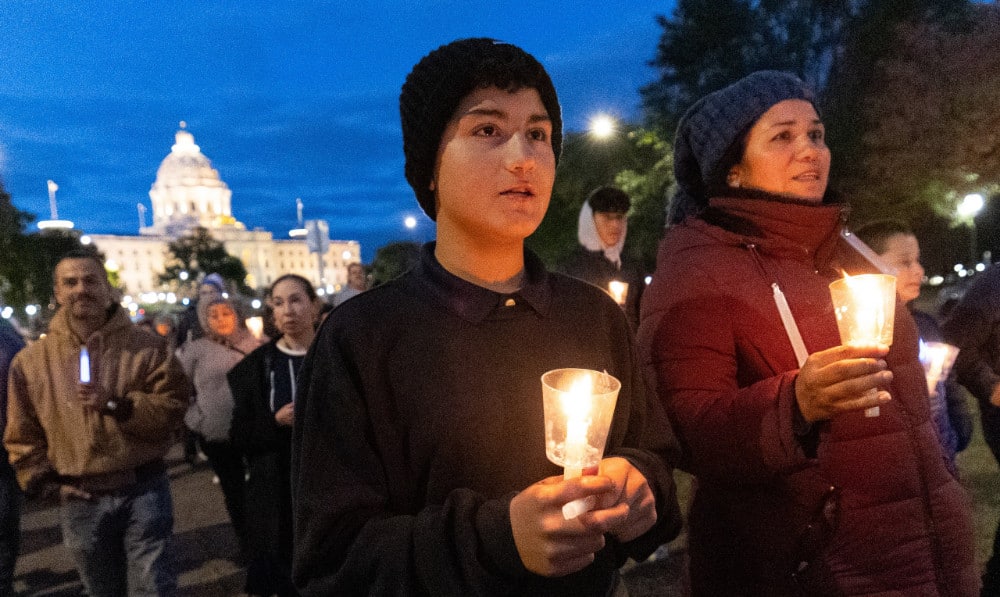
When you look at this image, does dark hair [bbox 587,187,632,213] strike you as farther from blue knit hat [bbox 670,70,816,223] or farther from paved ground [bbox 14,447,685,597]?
blue knit hat [bbox 670,70,816,223]

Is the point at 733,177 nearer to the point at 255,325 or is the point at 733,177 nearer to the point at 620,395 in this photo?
the point at 620,395

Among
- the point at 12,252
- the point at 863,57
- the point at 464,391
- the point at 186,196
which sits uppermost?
the point at 186,196

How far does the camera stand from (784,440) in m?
1.81

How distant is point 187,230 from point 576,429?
135 m

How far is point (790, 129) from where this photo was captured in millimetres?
2266

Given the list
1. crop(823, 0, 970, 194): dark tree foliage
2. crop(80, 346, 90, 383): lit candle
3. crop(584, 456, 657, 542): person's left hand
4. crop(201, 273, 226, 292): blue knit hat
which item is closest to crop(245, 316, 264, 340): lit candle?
crop(201, 273, 226, 292): blue knit hat

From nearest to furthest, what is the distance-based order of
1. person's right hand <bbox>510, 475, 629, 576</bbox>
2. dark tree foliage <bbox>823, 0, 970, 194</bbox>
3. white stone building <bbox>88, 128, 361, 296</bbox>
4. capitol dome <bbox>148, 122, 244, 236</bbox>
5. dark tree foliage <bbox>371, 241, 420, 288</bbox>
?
person's right hand <bbox>510, 475, 629, 576</bbox> < dark tree foliage <bbox>371, 241, 420, 288</bbox> < dark tree foliage <bbox>823, 0, 970, 194</bbox> < white stone building <bbox>88, 128, 361, 296</bbox> < capitol dome <bbox>148, 122, 244, 236</bbox>

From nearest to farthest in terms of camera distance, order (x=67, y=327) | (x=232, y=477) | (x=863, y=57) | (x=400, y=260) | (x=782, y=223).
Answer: (x=782, y=223) → (x=67, y=327) → (x=232, y=477) → (x=400, y=260) → (x=863, y=57)

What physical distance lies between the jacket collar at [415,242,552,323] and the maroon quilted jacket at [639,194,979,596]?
693mm

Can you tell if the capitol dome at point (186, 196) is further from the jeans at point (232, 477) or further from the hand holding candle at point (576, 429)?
the hand holding candle at point (576, 429)

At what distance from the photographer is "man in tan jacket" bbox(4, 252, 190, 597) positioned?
3.70m

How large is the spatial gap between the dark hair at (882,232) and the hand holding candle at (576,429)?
Result: 132 inches

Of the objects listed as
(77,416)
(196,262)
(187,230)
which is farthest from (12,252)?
(187,230)

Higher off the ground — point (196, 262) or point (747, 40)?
point (196, 262)
